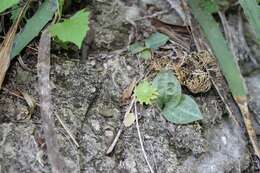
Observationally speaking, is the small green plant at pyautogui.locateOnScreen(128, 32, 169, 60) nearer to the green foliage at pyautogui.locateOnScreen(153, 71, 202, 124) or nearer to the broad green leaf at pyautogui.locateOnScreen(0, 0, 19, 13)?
the green foliage at pyautogui.locateOnScreen(153, 71, 202, 124)

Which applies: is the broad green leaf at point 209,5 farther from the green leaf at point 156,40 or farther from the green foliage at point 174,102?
the green foliage at point 174,102

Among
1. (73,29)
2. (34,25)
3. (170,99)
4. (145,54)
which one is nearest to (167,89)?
(170,99)

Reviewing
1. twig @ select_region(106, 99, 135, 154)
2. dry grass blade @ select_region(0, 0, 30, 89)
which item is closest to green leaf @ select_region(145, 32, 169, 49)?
twig @ select_region(106, 99, 135, 154)

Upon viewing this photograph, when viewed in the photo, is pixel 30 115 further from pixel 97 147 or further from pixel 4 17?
pixel 4 17

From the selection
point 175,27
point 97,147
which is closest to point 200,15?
point 175,27

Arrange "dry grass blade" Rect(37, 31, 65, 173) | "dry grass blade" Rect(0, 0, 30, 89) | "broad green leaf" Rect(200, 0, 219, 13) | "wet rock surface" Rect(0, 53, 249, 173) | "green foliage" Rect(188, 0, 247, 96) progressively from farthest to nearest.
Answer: "broad green leaf" Rect(200, 0, 219, 13) < "green foliage" Rect(188, 0, 247, 96) < "dry grass blade" Rect(0, 0, 30, 89) < "wet rock surface" Rect(0, 53, 249, 173) < "dry grass blade" Rect(37, 31, 65, 173)

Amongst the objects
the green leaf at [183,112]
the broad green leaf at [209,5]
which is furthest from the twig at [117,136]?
the broad green leaf at [209,5]
